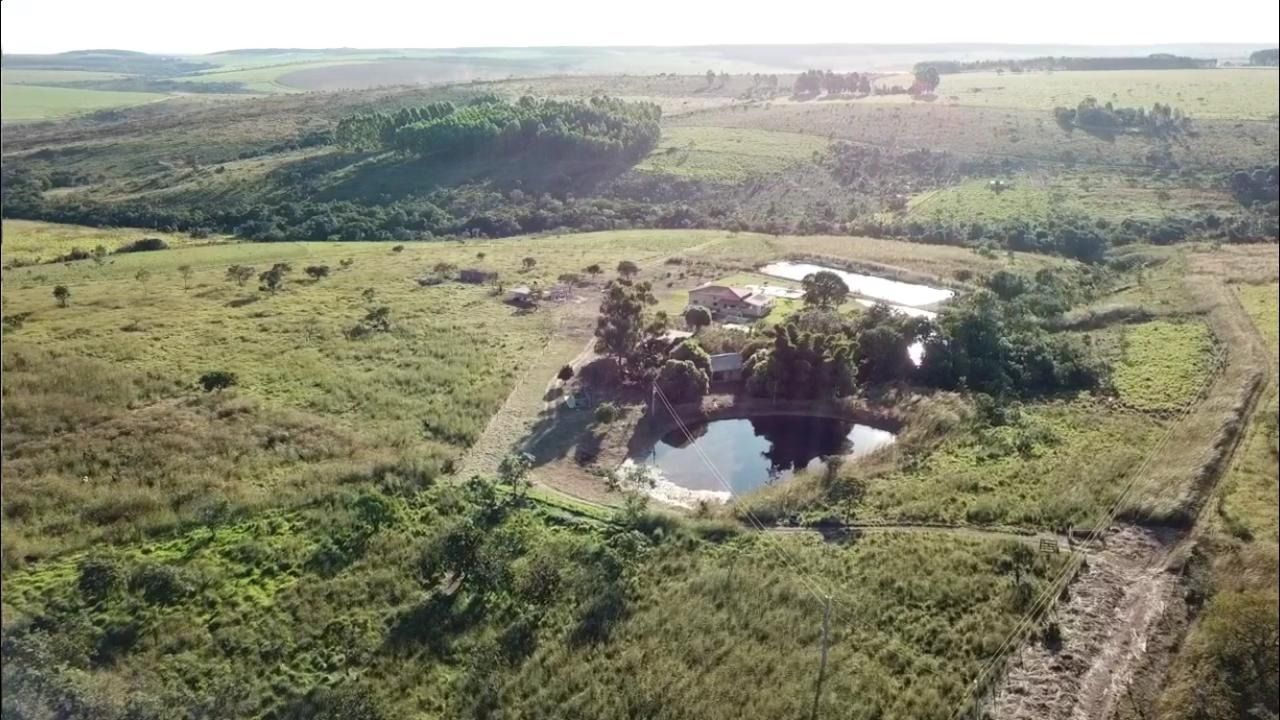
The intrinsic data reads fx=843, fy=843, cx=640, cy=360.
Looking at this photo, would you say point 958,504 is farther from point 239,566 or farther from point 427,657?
point 239,566

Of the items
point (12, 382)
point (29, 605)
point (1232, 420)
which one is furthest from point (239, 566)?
point (1232, 420)

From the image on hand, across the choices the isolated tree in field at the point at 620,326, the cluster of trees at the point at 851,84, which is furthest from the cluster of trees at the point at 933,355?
the cluster of trees at the point at 851,84

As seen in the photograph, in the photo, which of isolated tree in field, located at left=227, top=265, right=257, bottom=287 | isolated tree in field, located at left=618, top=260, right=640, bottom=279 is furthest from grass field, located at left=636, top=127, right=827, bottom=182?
isolated tree in field, located at left=227, top=265, right=257, bottom=287

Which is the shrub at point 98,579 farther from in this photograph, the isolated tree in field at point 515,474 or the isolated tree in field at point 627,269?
the isolated tree in field at point 627,269

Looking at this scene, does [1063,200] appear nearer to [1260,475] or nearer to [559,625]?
[559,625]

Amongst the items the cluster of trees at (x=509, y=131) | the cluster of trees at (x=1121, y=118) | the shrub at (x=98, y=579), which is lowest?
the shrub at (x=98, y=579)

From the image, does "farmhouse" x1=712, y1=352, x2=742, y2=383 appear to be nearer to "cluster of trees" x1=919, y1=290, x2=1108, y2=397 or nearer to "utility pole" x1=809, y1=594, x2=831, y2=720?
"cluster of trees" x1=919, y1=290, x2=1108, y2=397
